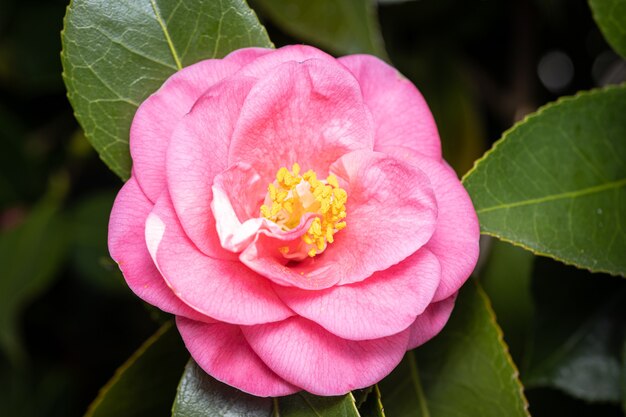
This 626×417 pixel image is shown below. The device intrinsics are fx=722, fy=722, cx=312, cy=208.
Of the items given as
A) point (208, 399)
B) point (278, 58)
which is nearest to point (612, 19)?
point (278, 58)

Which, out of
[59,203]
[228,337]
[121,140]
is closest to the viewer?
[228,337]

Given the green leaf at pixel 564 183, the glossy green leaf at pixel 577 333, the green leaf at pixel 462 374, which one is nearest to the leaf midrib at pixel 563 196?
the green leaf at pixel 564 183

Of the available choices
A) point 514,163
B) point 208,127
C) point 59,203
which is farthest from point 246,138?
point 59,203

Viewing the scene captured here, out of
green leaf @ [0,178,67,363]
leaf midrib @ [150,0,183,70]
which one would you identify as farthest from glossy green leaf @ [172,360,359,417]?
green leaf @ [0,178,67,363]

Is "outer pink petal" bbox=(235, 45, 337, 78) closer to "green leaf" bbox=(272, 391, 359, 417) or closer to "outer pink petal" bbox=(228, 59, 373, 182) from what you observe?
"outer pink petal" bbox=(228, 59, 373, 182)

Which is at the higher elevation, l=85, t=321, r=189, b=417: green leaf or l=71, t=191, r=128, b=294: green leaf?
l=85, t=321, r=189, b=417: green leaf

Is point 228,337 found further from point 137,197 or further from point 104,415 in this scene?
point 104,415

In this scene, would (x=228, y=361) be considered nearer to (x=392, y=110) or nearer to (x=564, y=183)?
(x=392, y=110)
